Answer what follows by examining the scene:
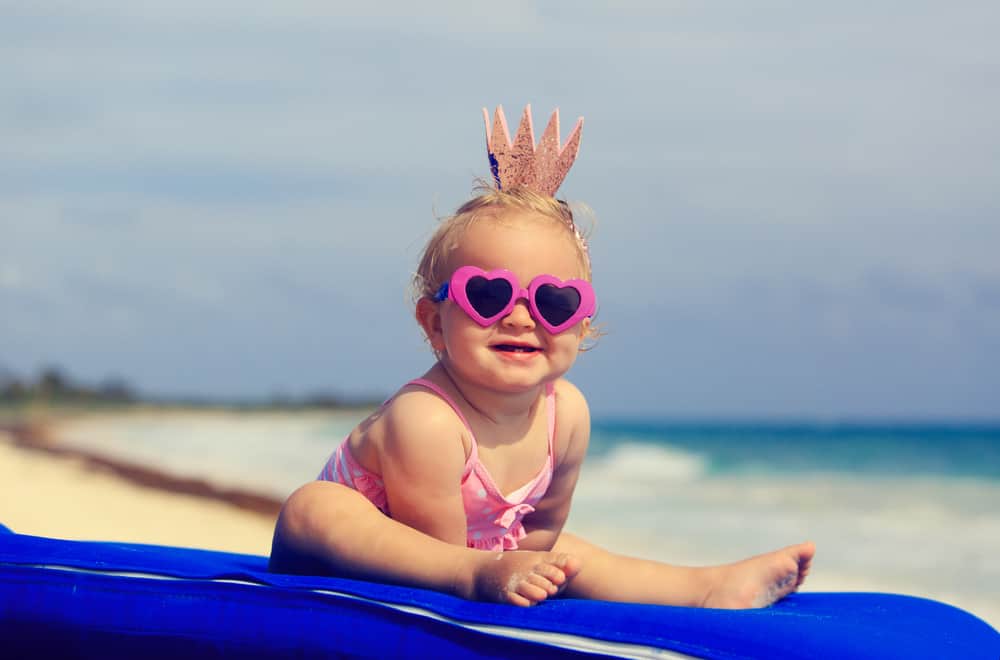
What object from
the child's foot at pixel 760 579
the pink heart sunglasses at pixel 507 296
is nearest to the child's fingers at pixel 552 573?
the pink heart sunglasses at pixel 507 296

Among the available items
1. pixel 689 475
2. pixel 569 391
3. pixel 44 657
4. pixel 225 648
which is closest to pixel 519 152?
pixel 569 391

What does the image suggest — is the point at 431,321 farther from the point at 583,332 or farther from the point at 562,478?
the point at 562,478

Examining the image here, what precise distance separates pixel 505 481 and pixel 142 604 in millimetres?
898

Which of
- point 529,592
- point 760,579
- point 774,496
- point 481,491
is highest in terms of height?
point 774,496

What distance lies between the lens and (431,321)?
9.20 ft

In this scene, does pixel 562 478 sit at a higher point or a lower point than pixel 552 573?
higher

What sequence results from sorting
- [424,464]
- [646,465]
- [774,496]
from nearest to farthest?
1. [424,464]
2. [774,496]
3. [646,465]

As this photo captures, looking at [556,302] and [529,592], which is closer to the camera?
[529,592]

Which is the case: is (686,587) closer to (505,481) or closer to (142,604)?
(505,481)

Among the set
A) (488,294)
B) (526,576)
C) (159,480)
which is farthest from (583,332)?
(159,480)

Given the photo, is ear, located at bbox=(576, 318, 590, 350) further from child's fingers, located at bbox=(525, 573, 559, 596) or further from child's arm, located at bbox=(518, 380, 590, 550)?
child's fingers, located at bbox=(525, 573, 559, 596)

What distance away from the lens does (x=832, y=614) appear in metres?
2.62

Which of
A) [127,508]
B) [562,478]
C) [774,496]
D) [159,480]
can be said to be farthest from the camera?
[774,496]

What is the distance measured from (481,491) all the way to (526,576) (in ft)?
1.75
